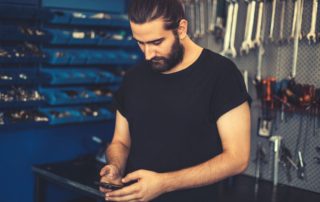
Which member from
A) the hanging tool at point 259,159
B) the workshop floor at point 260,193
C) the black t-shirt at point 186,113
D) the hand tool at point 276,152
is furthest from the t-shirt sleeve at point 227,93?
the hanging tool at point 259,159

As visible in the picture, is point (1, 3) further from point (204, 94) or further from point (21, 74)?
point (204, 94)

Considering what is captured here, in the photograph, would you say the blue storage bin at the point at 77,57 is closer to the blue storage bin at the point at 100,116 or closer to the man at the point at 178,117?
the blue storage bin at the point at 100,116

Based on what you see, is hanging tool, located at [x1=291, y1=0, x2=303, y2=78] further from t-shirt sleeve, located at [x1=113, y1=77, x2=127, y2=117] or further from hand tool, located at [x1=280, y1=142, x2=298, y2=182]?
t-shirt sleeve, located at [x1=113, y1=77, x2=127, y2=117]

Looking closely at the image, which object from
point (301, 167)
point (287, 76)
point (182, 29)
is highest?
point (182, 29)

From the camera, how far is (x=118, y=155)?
1659mm

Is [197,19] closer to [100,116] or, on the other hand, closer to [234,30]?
[234,30]

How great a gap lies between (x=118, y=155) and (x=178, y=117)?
0.28m

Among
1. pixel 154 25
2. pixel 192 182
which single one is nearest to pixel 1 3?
pixel 154 25

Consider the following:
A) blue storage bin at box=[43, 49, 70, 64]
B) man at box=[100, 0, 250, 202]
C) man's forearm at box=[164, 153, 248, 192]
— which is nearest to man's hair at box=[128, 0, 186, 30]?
man at box=[100, 0, 250, 202]

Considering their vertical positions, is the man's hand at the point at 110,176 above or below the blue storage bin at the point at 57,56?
below

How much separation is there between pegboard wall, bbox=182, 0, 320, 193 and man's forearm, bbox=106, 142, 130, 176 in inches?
36.7

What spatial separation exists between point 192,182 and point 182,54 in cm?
40

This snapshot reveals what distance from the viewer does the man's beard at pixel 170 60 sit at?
1497mm

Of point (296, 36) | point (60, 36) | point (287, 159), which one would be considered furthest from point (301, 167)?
point (60, 36)
